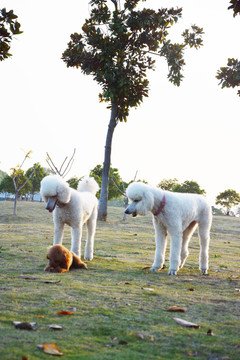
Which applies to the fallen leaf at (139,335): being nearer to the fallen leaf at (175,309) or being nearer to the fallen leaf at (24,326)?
the fallen leaf at (24,326)

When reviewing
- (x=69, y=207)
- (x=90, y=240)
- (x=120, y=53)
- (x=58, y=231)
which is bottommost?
(x=90, y=240)

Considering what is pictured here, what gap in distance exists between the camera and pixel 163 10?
2209 cm

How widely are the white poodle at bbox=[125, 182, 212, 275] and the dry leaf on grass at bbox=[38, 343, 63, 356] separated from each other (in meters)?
3.86

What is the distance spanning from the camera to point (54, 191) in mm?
6430

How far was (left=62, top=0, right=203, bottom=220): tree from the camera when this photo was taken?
21000mm

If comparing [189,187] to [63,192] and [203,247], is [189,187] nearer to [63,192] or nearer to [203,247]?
Answer: [203,247]

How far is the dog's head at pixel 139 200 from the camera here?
21.0ft

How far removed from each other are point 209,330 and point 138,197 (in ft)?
11.0

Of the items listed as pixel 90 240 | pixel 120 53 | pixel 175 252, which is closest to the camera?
pixel 175 252

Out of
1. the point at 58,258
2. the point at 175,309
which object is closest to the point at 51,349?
the point at 175,309

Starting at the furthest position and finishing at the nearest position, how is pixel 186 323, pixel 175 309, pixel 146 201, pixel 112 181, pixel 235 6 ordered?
pixel 112 181 < pixel 146 201 < pixel 235 6 < pixel 175 309 < pixel 186 323

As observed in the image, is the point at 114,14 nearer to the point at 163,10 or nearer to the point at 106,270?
the point at 163,10

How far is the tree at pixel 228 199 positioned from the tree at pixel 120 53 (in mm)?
32821

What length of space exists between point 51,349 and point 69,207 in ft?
14.3
